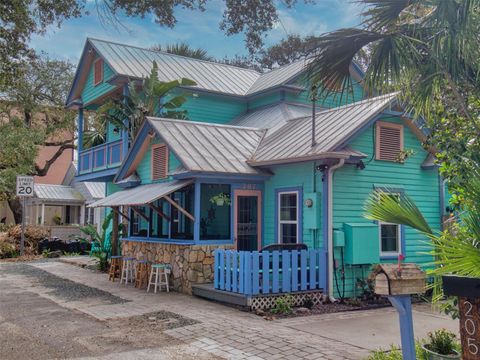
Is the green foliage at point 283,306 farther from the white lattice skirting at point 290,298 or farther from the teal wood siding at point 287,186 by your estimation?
the teal wood siding at point 287,186

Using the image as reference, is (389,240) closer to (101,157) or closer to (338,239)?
(338,239)

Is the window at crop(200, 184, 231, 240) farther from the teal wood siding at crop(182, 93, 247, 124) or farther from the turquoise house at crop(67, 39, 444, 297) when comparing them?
the teal wood siding at crop(182, 93, 247, 124)

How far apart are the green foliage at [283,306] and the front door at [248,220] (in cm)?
299

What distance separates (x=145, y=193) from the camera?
12969mm

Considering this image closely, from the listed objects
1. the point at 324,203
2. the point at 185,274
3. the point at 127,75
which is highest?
the point at 127,75

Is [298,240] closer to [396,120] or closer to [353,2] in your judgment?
[396,120]

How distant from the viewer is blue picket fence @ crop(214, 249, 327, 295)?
10023 mm

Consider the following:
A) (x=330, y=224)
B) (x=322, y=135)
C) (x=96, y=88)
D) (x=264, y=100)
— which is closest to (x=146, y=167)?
(x=322, y=135)

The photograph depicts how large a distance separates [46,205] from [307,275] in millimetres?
26369

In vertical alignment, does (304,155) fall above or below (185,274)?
above

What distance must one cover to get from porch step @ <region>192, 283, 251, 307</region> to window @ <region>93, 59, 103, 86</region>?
39.8 feet

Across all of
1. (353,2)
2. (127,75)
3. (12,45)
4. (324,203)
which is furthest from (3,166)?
(353,2)

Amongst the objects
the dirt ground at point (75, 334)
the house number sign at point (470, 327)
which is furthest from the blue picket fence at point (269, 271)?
the house number sign at point (470, 327)

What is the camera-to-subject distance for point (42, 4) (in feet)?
29.1
